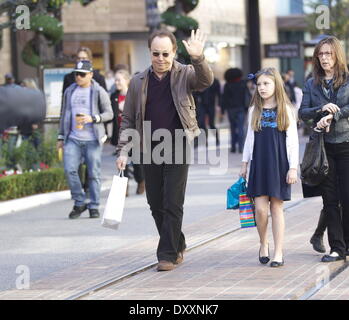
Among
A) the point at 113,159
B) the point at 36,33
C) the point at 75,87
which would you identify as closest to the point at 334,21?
the point at 113,159

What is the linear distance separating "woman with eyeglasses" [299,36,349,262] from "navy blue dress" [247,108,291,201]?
36 cm

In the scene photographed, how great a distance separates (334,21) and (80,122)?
30.9m

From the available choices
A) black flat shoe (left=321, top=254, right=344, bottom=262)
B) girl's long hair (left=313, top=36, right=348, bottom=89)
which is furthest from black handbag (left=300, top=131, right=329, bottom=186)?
black flat shoe (left=321, top=254, right=344, bottom=262)

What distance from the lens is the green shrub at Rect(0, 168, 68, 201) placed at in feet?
43.5

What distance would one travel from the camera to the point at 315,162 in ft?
26.4

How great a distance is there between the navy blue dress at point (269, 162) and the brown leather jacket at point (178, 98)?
517 mm

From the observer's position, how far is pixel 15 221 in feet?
38.8

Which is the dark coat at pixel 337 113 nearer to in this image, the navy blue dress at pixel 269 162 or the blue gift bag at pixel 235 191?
the navy blue dress at pixel 269 162

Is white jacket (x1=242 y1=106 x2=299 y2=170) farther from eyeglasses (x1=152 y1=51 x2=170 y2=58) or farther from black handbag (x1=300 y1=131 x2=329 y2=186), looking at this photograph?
eyeglasses (x1=152 y1=51 x2=170 y2=58)

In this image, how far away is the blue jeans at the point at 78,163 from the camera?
11.6 metres

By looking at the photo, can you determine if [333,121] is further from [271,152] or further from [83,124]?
[83,124]

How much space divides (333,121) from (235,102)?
1373 centimetres

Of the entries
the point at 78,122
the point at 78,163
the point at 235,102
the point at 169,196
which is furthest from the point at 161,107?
the point at 235,102

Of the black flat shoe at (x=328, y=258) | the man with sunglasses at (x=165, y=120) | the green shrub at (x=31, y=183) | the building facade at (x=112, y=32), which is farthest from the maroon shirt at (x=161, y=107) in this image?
the building facade at (x=112, y=32)
